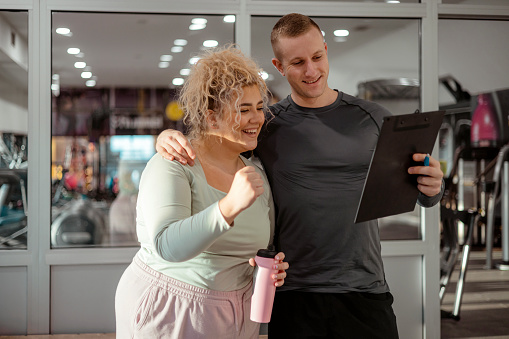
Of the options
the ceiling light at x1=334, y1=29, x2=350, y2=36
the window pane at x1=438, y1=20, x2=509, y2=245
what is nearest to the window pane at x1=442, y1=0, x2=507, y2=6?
the window pane at x1=438, y1=20, x2=509, y2=245

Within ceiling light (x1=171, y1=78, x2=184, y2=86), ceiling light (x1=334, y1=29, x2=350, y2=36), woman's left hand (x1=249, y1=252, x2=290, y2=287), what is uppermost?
ceiling light (x1=334, y1=29, x2=350, y2=36)

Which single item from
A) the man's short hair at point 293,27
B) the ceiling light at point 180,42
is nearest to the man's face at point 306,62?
the man's short hair at point 293,27

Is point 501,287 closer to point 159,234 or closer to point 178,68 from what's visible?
point 178,68

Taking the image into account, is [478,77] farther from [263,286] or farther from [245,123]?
[263,286]

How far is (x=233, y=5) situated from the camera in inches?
122

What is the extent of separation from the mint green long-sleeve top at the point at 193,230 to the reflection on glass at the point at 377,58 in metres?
1.73

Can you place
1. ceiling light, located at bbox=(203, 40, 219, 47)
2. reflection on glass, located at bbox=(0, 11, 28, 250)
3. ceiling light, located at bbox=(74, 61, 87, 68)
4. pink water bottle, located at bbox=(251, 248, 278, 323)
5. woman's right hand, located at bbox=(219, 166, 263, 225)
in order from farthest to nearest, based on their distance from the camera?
ceiling light, located at bbox=(74, 61, 87, 68), ceiling light, located at bbox=(203, 40, 219, 47), reflection on glass, located at bbox=(0, 11, 28, 250), pink water bottle, located at bbox=(251, 248, 278, 323), woman's right hand, located at bbox=(219, 166, 263, 225)

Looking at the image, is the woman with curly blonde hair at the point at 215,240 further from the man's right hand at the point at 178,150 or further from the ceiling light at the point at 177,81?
the ceiling light at the point at 177,81

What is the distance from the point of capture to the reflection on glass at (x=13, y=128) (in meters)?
3.03

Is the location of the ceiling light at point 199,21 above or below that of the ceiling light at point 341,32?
above

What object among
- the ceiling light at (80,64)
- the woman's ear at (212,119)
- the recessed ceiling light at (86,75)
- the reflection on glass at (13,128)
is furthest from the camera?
the recessed ceiling light at (86,75)

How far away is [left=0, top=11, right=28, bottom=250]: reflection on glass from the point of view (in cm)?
303

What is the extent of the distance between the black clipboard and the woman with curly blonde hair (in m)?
0.29

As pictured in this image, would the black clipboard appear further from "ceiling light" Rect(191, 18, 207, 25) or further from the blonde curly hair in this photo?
"ceiling light" Rect(191, 18, 207, 25)
